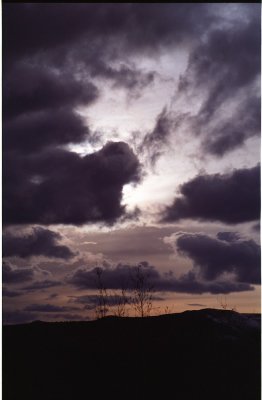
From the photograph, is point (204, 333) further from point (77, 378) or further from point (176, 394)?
point (77, 378)

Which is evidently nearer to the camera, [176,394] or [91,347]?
[176,394]

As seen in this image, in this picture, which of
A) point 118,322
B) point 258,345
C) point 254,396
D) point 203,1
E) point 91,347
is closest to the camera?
point 203,1

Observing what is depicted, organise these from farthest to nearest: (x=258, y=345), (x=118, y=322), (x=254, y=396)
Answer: (x=118, y=322)
(x=258, y=345)
(x=254, y=396)

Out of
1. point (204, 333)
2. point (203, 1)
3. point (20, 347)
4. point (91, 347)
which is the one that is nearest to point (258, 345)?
point (204, 333)

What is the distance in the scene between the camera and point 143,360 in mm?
6562

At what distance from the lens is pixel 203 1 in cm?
451

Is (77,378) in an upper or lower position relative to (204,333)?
lower

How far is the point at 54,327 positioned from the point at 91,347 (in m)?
1.76

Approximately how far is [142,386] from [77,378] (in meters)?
0.99

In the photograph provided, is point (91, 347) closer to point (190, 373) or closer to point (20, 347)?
point (20, 347)

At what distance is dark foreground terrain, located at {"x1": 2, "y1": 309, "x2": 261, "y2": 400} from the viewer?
578cm

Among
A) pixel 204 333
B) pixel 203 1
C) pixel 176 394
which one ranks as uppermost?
pixel 203 1

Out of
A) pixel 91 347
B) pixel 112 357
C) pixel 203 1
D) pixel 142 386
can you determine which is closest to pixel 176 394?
pixel 142 386

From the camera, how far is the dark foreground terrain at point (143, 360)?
5.78 metres
